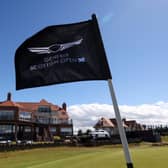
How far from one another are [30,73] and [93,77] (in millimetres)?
1213

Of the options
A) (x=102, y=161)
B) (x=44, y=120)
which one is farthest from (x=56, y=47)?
(x=44, y=120)

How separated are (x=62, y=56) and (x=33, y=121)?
65375 mm

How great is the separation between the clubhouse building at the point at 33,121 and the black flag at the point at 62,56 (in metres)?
56.8

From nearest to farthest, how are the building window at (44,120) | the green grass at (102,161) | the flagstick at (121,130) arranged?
1. the flagstick at (121,130)
2. the green grass at (102,161)
3. the building window at (44,120)

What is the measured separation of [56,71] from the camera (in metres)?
5.11

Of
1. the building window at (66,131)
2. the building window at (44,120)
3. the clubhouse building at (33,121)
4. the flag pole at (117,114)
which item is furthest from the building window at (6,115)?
the flag pole at (117,114)

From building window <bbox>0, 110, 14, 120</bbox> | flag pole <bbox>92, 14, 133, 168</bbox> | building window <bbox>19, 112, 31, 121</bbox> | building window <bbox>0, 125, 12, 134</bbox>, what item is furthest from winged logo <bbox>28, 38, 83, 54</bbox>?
building window <bbox>19, 112, 31, 121</bbox>

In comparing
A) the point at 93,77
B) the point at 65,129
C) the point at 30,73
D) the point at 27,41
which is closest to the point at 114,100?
the point at 93,77

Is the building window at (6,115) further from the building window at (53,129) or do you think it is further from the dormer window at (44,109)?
the building window at (53,129)

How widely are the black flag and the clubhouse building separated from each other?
56.8 m

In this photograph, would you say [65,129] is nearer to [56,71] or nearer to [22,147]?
[22,147]

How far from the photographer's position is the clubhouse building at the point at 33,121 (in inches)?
2388

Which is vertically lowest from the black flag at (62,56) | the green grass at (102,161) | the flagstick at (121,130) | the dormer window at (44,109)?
the green grass at (102,161)

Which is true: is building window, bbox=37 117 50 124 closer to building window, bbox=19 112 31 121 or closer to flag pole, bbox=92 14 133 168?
building window, bbox=19 112 31 121
